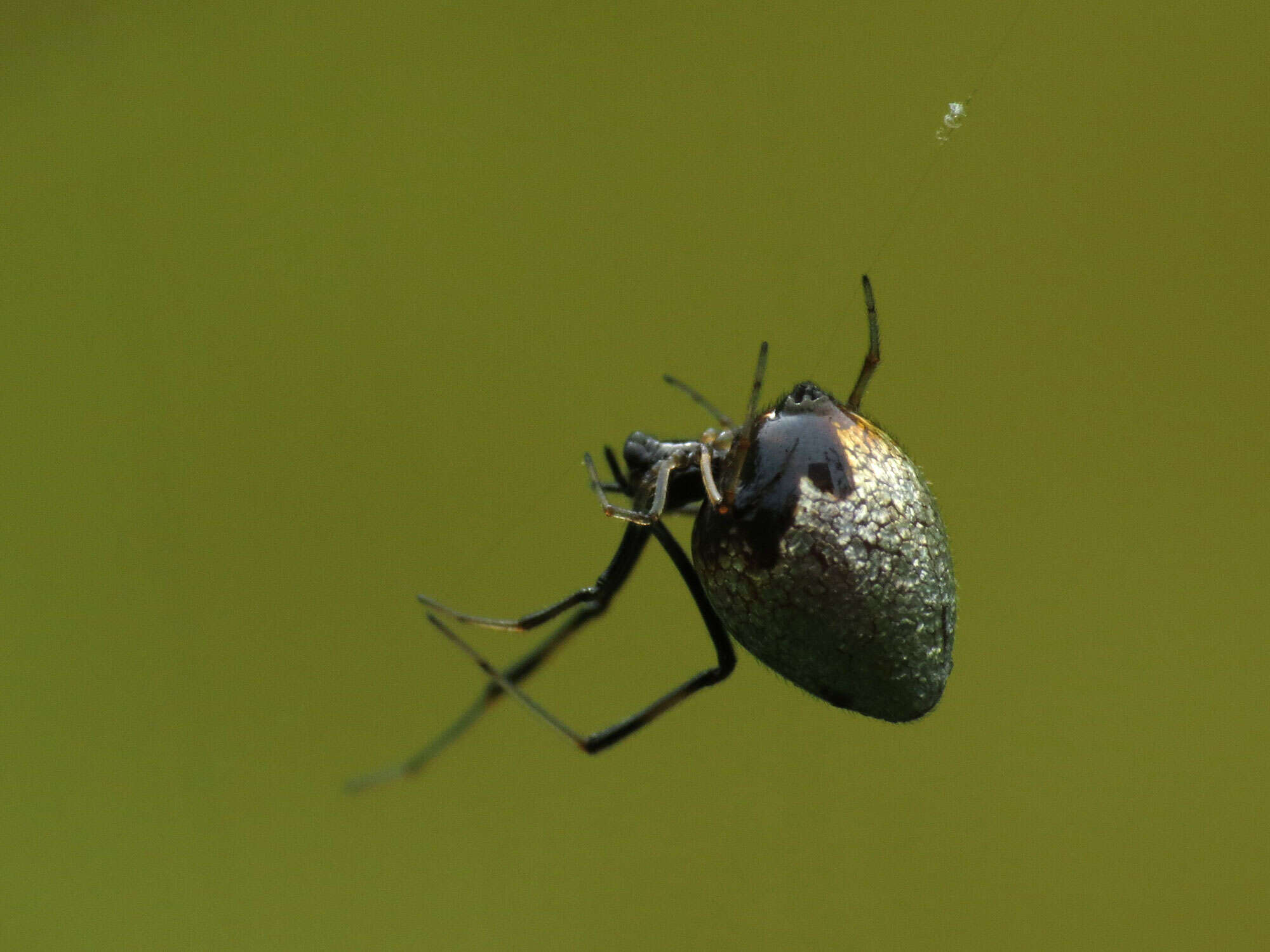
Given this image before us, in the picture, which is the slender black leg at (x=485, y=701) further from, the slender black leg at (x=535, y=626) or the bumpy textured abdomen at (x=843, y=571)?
the bumpy textured abdomen at (x=843, y=571)

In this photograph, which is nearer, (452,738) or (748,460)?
(748,460)

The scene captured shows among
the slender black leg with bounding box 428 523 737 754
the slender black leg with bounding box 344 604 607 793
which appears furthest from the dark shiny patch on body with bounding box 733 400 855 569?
the slender black leg with bounding box 344 604 607 793

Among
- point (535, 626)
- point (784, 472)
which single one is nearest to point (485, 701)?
point (535, 626)

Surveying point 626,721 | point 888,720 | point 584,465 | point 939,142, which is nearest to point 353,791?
point 626,721

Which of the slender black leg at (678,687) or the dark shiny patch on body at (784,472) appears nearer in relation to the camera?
the dark shiny patch on body at (784,472)

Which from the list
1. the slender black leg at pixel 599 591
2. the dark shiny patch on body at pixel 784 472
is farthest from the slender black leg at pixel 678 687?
the dark shiny patch on body at pixel 784 472

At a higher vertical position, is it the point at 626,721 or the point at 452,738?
the point at 626,721

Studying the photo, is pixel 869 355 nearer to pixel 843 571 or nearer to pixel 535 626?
pixel 843 571

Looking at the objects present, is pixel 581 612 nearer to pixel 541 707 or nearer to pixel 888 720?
pixel 541 707
